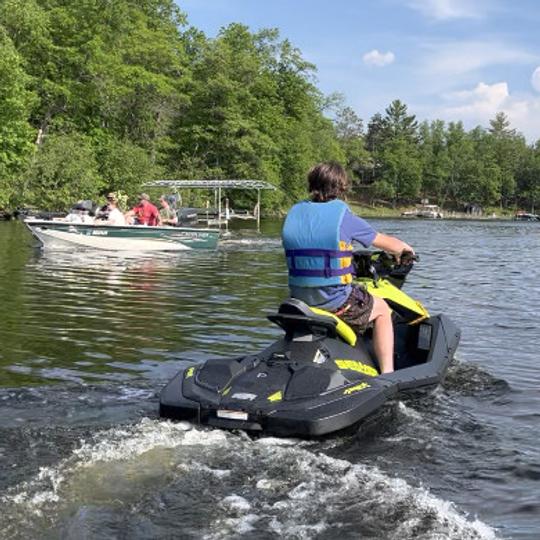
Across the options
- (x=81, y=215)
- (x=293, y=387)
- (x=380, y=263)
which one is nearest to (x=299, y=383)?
(x=293, y=387)

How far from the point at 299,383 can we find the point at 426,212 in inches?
3970

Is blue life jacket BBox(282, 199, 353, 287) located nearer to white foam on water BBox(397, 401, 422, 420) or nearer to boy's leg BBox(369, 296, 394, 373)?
boy's leg BBox(369, 296, 394, 373)

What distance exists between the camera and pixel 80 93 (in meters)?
43.5

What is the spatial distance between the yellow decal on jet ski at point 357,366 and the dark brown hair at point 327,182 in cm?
125

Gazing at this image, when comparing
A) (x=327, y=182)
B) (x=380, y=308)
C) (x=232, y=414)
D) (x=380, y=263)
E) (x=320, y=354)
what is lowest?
(x=232, y=414)

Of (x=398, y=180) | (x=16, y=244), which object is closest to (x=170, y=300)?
(x=16, y=244)

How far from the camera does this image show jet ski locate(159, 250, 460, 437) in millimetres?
4730

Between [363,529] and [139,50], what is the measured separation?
4952 cm

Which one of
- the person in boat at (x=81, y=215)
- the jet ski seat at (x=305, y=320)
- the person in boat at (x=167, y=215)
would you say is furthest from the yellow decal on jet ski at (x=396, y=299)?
the person in boat at (x=167, y=215)

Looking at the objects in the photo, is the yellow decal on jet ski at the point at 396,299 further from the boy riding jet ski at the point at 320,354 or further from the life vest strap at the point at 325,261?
the life vest strap at the point at 325,261

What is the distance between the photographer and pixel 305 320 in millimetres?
5266

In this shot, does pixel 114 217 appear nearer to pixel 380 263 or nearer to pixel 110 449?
pixel 380 263

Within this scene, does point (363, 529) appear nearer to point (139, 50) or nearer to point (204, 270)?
point (204, 270)

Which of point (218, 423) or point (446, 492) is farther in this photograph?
point (218, 423)
